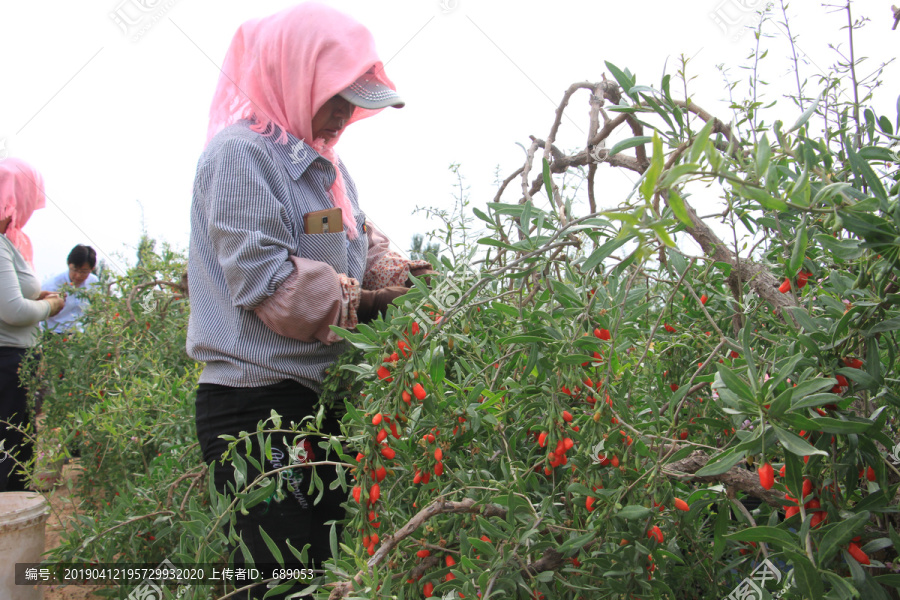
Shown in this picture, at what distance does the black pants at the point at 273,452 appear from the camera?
1.45 meters

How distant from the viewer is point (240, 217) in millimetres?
1448

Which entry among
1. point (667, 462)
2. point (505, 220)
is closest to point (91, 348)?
point (505, 220)

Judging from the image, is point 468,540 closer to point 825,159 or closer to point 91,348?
point 825,159

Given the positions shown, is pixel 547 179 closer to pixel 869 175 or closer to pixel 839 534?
pixel 869 175

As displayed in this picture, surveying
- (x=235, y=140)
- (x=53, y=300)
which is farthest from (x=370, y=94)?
(x=53, y=300)

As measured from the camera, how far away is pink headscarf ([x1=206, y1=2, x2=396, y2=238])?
1.59 meters

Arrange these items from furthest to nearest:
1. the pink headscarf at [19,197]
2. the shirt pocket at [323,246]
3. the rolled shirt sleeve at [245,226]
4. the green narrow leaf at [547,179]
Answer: the pink headscarf at [19,197] < the shirt pocket at [323,246] < the rolled shirt sleeve at [245,226] < the green narrow leaf at [547,179]

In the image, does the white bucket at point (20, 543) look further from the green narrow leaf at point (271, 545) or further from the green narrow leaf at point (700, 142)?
the green narrow leaf at point (700, 142)

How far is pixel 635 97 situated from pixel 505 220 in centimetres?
53

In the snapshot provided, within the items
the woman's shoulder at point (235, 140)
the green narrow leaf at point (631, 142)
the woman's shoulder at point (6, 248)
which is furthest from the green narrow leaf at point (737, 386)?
the woman's shoulder at point (6, 248)

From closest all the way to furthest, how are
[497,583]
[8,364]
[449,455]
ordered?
[497,583] < [449,455] < [8,364]

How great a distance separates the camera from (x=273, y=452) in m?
1.43

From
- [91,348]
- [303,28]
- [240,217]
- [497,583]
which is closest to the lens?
[497,583]

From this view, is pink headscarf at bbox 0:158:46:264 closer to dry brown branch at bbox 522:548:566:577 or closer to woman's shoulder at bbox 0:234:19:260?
woman's shoulder at bbox 0:234:19:260
